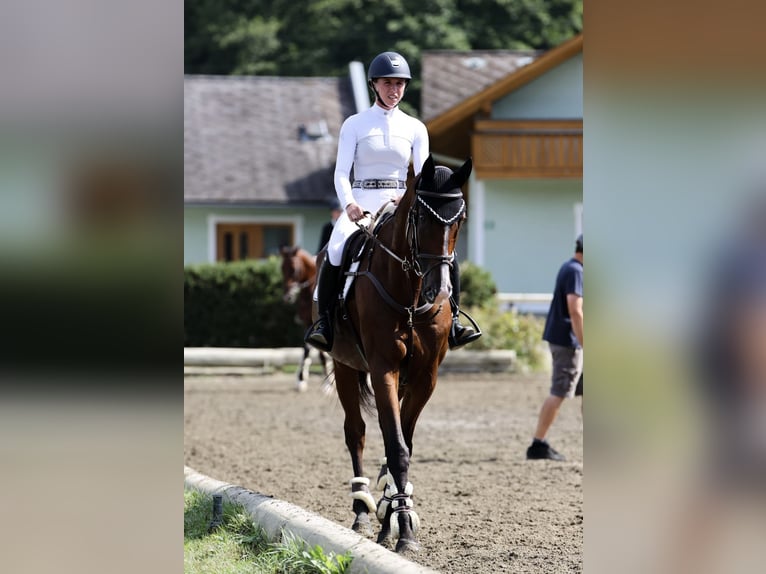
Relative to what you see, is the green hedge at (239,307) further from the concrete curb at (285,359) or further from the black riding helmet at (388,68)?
the black riding helmet at (388,68)

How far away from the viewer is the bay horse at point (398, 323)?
270 inches

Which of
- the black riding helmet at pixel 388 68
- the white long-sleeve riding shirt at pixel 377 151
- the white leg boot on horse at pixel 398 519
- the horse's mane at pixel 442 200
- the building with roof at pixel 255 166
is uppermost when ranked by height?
the building with roof at pixel 255 166

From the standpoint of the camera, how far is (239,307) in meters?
23.6

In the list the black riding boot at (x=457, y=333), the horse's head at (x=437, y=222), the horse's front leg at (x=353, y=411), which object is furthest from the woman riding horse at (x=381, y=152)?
the horse's head at (x=437, y=222)

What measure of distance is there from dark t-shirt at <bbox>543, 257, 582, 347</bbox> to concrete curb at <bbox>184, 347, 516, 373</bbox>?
30.4 ft

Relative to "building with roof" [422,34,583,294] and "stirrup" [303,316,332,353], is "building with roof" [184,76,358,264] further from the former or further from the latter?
"stirrup" [303,316,332,353]

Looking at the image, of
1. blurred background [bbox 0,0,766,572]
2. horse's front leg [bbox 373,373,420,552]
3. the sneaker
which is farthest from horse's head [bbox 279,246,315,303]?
blurred background [bbox 0,0,766,572]

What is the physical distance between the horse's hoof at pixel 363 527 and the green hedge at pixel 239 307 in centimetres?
1579
